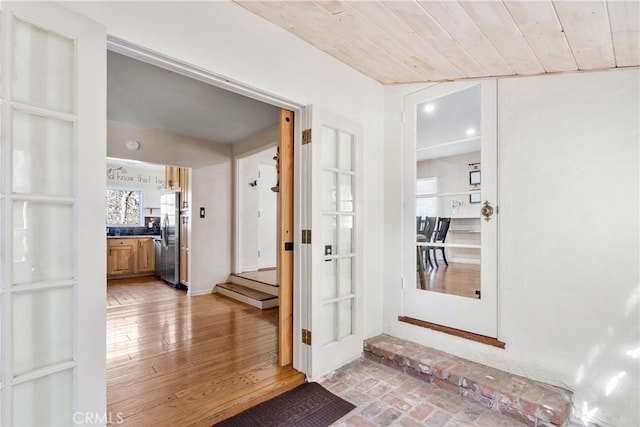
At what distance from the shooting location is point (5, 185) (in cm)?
113

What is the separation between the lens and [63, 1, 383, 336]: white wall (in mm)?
1523

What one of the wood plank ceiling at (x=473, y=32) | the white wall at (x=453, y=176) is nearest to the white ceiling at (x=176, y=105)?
the wood plank ceiling at (x=473, y=32)

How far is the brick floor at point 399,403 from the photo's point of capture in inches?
72.5

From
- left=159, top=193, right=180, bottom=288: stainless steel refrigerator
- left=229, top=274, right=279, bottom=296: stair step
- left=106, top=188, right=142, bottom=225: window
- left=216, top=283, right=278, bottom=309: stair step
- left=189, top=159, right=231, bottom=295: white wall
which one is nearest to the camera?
left=216, top=283, right=278, bottom=309: stair step

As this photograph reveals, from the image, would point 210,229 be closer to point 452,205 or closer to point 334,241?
point 334,241

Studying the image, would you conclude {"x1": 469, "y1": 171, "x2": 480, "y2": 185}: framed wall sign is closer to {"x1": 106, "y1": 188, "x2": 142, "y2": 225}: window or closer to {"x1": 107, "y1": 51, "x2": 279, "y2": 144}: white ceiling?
{"x1": 107, "y1": 51, "x2": 279, "y2": 144}: white ceiling

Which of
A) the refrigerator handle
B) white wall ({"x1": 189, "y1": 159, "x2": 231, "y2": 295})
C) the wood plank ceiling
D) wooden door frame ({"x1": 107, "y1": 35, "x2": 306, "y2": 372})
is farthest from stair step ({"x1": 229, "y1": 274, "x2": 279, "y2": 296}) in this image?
the wood plank ceiling

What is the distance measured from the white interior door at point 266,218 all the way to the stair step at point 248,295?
44.7 inches

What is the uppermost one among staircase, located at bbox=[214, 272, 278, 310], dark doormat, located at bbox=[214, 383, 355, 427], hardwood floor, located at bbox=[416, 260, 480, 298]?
Result: hardwood floor, located at bbox=[416, 260, 480, 298]

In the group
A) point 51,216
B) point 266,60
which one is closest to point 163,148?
point 266,60

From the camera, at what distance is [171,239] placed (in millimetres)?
5582

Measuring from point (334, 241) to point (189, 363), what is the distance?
5.07 feet

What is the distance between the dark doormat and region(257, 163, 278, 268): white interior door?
4119 millimetres

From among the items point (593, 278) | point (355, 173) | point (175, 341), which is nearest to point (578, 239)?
point (593, 278)
